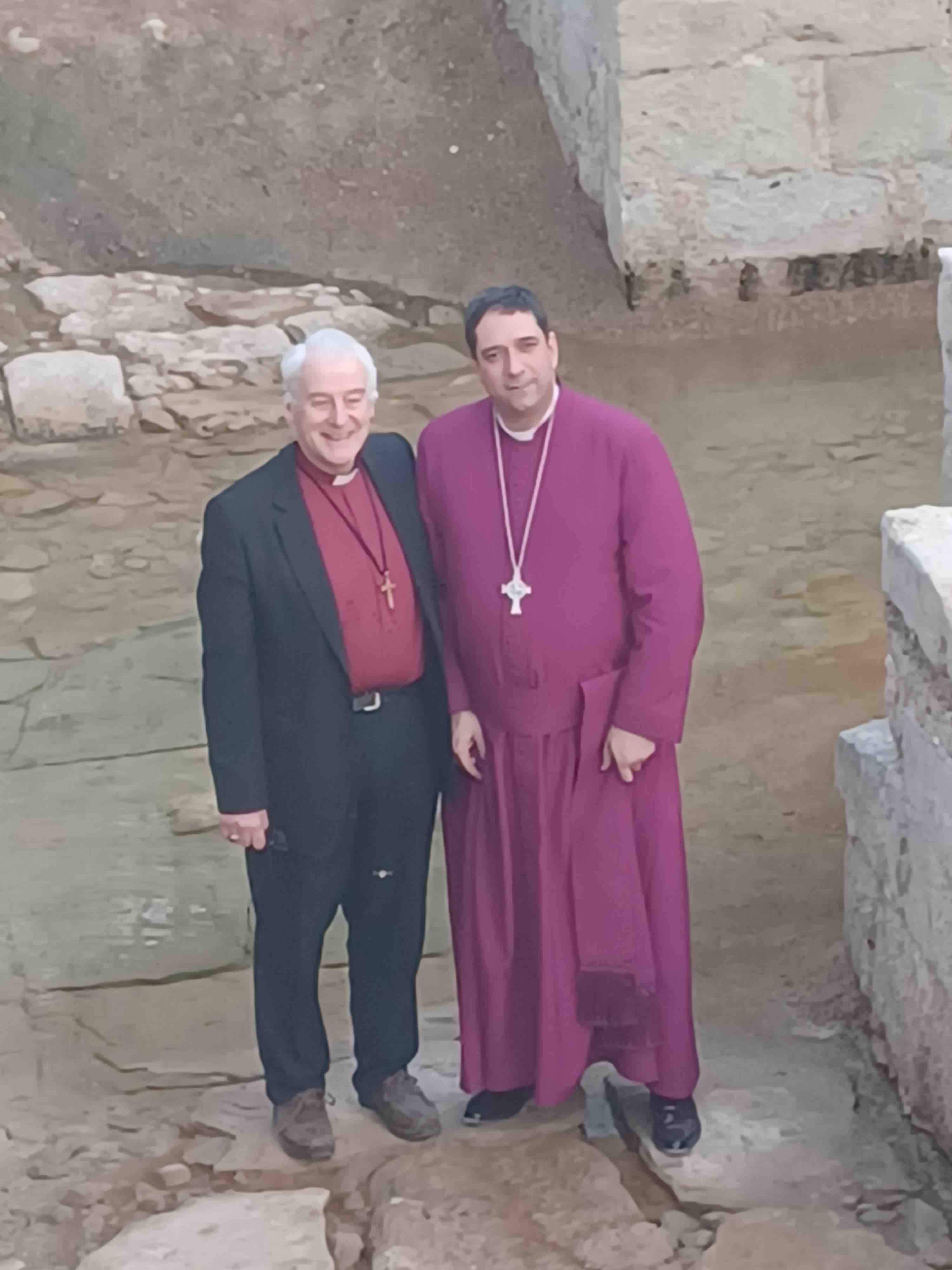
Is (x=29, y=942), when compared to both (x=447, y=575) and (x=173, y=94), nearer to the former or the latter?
(x=447, y=575)

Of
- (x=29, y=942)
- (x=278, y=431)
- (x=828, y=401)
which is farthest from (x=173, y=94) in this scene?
(x=29, y=942)

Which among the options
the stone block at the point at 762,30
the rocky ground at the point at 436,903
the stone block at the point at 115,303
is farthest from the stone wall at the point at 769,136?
the stone block at the point at 115,303

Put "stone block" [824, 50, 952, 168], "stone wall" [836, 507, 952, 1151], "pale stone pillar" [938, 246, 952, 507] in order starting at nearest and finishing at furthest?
"stone wall" [836, 507, 952, 1151]
"pale stone pillar" [938, 246, 952, 507]
"stone block" [824, 50, 952, 168]

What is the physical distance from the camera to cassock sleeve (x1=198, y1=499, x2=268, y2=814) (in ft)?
9.92

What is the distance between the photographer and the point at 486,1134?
343cm

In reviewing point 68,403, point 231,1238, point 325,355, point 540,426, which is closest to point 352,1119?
point 231,1238

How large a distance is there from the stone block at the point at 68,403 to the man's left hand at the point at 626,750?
16.0ft

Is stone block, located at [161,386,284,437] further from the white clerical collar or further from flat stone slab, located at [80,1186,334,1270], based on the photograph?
flat stone slab, located at [80,1186,334,1270]

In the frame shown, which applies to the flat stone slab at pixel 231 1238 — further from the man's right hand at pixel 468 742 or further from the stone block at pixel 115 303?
the stone block at pixel 115 303

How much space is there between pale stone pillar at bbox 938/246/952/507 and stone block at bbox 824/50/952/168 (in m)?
4.60

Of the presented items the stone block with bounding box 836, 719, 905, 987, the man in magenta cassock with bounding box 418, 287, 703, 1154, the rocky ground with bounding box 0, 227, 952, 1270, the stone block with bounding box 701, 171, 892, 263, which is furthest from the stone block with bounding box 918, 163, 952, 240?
the man in magenta cassock with bounding box 418, 287, 703, 1154

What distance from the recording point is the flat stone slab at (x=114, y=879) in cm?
426

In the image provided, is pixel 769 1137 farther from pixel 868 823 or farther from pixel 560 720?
pixel 560 720

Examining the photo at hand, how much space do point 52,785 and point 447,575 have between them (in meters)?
2.27
